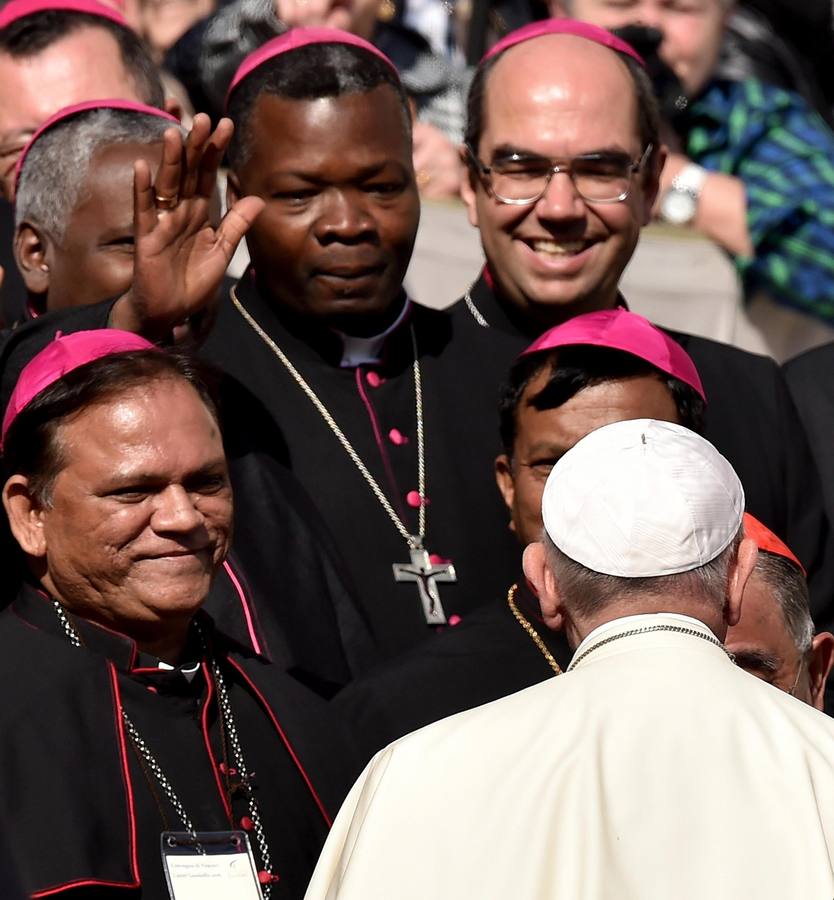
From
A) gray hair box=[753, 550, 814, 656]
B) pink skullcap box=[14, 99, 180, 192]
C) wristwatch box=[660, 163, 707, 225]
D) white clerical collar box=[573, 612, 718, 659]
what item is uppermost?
pink skullcap box=[14, 99, 180, 192]

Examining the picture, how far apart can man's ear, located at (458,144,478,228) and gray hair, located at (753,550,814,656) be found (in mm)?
1448

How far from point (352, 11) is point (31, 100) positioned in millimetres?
1151

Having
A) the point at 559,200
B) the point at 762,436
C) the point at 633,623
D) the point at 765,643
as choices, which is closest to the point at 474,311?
the point at 559,200

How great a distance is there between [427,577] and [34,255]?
1107mm

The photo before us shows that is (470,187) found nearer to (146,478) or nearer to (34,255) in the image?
(34,255)

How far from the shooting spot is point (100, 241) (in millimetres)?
4828

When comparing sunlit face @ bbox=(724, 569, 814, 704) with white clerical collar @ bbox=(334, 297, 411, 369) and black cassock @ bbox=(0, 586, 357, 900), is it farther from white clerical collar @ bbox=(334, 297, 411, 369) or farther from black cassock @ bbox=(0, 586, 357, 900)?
white clerical collar @ bbox=(334, 297, 411, 369)

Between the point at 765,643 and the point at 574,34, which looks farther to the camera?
the point at 574,34

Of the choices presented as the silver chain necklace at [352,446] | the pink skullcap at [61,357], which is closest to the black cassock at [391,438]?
the silver chain necklace at [352,446]

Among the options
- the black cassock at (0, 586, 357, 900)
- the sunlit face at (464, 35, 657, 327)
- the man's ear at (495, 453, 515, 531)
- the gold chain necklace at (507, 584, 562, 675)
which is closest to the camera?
the black cassock at (0, 586, 357, 900)

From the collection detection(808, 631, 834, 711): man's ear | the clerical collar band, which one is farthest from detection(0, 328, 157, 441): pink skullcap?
detection(808, 631, 834, 711): man's ear

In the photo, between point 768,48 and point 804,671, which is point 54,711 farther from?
point 768,48

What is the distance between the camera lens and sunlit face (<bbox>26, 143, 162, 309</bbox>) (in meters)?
4.81

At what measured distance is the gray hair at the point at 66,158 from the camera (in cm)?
489
